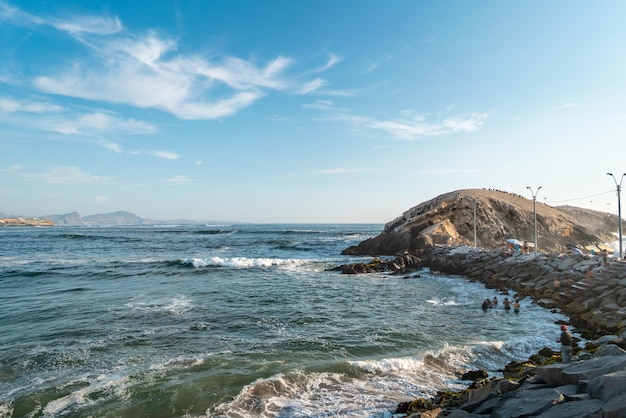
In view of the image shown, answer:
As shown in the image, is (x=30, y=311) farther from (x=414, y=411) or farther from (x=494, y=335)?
(x=494, y=335)

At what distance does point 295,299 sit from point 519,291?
15035 millimetres

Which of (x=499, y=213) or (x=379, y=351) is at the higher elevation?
(x=499, y=213)

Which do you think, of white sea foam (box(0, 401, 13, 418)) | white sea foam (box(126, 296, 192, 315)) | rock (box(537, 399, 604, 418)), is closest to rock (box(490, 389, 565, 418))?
rock (box(537, 399, 604, 418))

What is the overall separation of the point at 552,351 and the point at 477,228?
42081mm

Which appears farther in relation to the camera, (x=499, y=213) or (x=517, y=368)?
(x=499, y=213)

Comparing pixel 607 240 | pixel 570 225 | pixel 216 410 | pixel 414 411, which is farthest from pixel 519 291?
pixel 607 240

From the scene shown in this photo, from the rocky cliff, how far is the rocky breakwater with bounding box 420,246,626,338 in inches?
549

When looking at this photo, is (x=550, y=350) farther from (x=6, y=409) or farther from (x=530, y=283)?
(x=6, y=409)

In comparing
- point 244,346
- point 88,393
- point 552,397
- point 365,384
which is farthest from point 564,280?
point 88,393

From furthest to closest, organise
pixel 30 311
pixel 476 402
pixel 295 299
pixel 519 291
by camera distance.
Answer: pixel 519 291 → pixel 295 299 → pixel 30 311 → pixel 476 402

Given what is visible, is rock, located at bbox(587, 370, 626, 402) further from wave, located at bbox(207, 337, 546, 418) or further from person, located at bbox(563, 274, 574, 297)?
person, located at bbox(563, 274, 574, 297)

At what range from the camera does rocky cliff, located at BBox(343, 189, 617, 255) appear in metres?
51.1

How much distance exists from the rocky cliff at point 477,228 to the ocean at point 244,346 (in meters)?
23.6

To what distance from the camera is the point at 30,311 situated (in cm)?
1956
